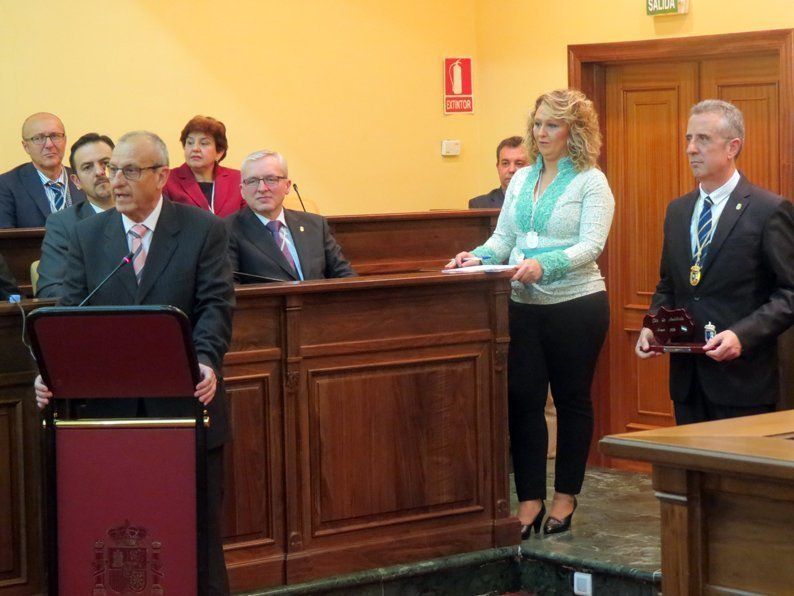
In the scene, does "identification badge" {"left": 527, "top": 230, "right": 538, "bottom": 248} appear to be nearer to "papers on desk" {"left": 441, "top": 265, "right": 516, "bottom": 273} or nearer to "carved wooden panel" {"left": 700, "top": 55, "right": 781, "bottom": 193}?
"papers on desk" {"left": 441, "top": 265, "right": 516, "bottom": 273}

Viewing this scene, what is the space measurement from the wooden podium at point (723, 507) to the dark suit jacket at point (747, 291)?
4.53ft

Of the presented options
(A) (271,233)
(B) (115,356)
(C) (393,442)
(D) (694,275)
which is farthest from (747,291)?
(B) (115,356)

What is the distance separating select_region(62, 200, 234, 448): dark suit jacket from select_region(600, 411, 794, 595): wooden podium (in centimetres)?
132

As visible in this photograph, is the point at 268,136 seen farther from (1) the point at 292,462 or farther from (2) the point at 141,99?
(1) the point at 292,462

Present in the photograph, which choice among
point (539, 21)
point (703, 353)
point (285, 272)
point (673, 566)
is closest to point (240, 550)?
point (285, 272)

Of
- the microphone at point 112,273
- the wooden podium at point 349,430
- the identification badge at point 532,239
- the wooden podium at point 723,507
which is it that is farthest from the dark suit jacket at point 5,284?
the wooden podium at point 723,507

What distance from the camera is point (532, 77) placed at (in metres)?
7.22

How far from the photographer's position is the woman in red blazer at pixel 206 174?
6.14 m

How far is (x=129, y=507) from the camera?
3.31m

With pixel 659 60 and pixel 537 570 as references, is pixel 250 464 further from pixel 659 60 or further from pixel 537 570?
pixel 659 60

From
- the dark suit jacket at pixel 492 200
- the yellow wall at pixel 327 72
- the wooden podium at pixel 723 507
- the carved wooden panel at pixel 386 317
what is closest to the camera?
the wooden podium at pixel 723 507

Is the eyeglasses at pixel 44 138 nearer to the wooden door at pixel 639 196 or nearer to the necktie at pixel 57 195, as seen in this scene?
the necktie at pixel 57 195

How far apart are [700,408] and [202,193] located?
9.54 ft

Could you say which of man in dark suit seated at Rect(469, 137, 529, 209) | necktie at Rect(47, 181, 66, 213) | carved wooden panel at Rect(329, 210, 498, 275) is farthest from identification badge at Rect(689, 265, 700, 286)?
necktie at Rect(47, 181, 66, 213)
